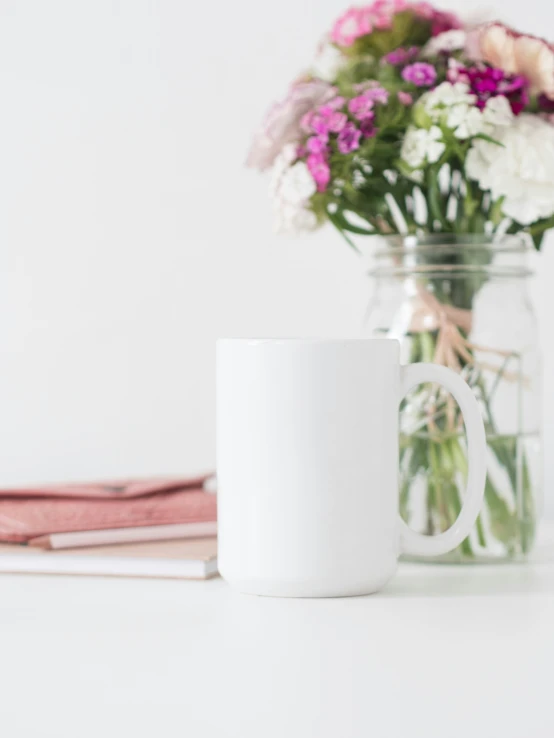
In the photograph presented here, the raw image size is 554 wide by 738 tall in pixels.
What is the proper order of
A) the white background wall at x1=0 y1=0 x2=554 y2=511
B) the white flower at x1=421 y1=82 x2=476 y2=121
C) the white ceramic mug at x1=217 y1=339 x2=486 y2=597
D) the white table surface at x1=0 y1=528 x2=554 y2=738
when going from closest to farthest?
the white table surface at x1=0 y1=528 x2=554 y2=738, the white ceramic mug at x1=217 y1=339 x2=486 y2=597, the white flower at x1=421 y1=82 x2=476 y2=121, the white background wall at x1=0 y1=0 x2=554 y2=511

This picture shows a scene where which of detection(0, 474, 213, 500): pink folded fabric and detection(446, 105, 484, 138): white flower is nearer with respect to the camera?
detection(446, 105, 484, 138): white flower

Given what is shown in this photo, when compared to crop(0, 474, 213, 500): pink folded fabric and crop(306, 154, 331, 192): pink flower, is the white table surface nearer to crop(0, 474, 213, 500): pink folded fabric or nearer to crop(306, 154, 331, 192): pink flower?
crop(0, 474, 213, 500): pink folded fabric

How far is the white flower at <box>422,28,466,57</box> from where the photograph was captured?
835 mm

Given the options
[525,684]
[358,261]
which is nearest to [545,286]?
[358,261]

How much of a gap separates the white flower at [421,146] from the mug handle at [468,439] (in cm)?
18

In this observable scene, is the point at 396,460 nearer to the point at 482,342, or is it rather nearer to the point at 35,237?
the point at 482,342

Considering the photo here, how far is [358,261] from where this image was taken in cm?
141

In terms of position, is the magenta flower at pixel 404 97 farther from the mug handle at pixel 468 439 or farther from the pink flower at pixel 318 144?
the mug handle at pixel 468 439

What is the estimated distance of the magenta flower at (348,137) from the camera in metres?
0.81

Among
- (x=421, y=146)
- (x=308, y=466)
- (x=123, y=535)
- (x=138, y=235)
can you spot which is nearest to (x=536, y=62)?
(x=421, y=146)

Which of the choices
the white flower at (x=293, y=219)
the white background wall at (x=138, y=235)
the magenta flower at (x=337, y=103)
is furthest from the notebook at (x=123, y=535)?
the white background wall at (x=138, y=235)

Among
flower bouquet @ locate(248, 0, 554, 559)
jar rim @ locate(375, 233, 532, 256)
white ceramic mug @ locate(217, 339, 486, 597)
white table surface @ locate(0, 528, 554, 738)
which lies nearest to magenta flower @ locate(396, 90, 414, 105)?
flower bouquet @ locate(248, 0, 554, 559)

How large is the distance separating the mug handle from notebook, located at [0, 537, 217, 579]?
0.16 meters

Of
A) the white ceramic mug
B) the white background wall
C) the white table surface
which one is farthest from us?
the white background wall
